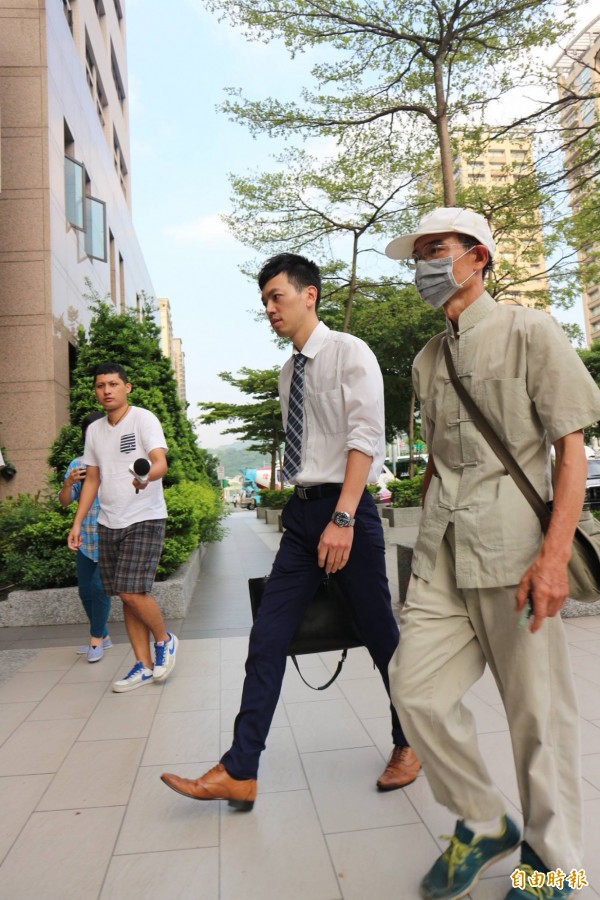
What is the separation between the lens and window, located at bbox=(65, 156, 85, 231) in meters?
12.2

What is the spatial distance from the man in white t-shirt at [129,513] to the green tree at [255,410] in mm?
22099

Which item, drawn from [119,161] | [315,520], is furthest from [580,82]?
[119,161]

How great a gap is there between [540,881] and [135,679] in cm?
308

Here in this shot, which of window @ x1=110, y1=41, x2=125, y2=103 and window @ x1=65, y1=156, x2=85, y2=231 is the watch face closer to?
window @ x1=65, y1=156, x2=85, y2=231

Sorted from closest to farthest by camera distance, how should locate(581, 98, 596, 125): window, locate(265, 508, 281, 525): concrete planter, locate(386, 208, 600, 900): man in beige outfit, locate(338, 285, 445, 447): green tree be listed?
locate(386, 208, 600, 900): man in beige outfit → locate(581, 98, 596, 125): window → locate(338, 285, 445, 447): green tree → locate(265, 508, 281, 525): concrete planter

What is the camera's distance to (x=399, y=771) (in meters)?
3.04

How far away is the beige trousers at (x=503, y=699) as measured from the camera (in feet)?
6.80

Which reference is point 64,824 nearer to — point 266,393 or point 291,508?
point 291,508

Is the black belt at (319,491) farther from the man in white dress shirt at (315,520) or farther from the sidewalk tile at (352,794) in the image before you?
the sidewalk tile at (352,794)

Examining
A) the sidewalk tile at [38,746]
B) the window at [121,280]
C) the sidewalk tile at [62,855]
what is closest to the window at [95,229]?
the window at [121,280]

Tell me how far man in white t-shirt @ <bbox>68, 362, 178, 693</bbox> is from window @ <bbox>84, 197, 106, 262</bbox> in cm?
971

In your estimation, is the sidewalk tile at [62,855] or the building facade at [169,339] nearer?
the sidewalk tile at [62,855]

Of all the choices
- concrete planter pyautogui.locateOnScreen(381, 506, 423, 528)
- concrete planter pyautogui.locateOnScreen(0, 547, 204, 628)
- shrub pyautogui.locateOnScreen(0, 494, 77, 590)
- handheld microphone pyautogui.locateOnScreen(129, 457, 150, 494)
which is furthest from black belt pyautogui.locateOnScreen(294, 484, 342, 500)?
concrete planter pyautogui.locateOnScreen(381, 506, 423, 528)

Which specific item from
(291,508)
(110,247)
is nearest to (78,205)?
(110,247)
